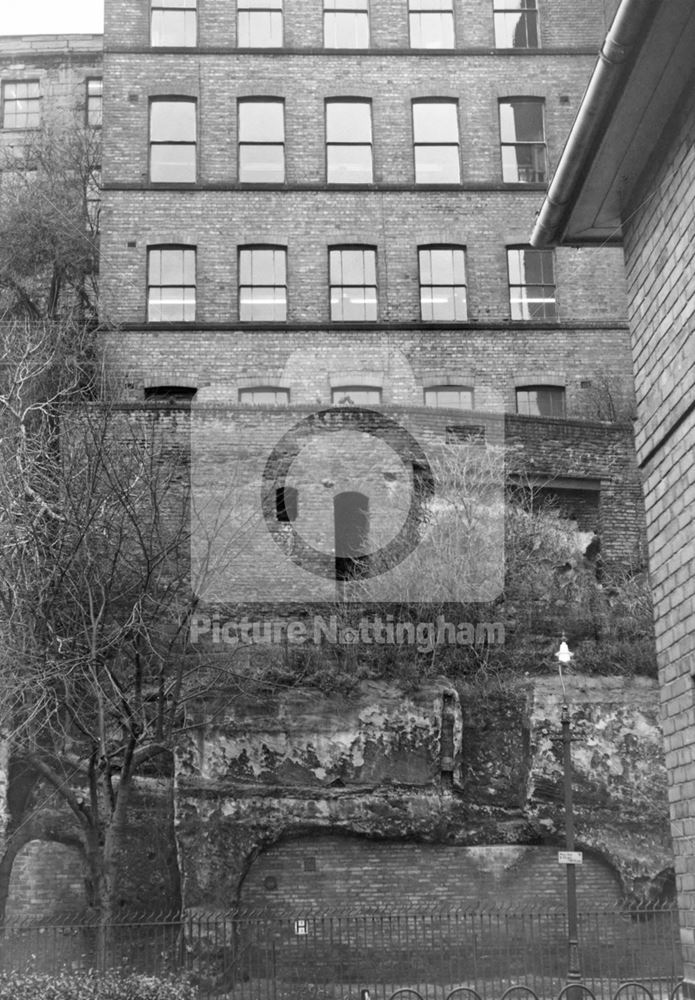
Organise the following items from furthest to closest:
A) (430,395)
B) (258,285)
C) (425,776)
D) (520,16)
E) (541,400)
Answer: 1. (520,16)
2. (258,285)
3. (541,400)
4. (430,395)
5. (425,776)

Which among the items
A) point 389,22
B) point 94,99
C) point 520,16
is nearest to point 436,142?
point 389,22

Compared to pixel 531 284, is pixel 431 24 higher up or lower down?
higher up

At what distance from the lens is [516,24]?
109 feet

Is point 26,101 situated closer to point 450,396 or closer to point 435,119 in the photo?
point 435,119

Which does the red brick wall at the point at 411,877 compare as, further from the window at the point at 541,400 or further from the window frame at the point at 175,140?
the window frame at the point at 175,140

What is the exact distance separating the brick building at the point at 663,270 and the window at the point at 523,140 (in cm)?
2466

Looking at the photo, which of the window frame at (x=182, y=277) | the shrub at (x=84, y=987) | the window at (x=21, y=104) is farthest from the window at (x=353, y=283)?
the shrub at (x=84, y=987)

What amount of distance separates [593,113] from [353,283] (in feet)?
78.9

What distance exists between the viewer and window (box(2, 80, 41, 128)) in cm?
3694

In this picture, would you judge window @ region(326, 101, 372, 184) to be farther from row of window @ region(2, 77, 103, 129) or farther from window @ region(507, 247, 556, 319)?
row of window @ region(2, 77, 103, 129)

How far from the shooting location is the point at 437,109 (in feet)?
107

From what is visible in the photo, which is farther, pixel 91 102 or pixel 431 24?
pixel 91 102

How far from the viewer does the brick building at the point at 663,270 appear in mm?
7281

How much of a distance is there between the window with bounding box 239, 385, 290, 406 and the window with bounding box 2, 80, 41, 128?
12801 millimetres
